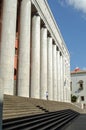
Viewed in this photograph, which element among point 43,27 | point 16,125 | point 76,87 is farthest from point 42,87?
point 76,87

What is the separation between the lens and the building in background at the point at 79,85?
89.6m

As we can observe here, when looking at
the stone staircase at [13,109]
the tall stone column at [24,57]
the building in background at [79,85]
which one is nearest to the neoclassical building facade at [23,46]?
the tall stone column at [24,57]

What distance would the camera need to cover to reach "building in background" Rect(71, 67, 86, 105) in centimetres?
8962

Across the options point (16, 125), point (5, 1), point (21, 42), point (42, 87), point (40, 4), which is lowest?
point (16, 125)

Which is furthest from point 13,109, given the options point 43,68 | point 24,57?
point 43,68

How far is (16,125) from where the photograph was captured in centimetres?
1179

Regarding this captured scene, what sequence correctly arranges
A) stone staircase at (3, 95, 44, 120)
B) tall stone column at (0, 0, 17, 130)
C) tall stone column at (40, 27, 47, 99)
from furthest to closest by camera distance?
1. tall stone column at (40, 27, 47, 99)
2. tall stone column at (0, 0, 17, 130)
3. stone staircase at (3, 95, 44, 120)

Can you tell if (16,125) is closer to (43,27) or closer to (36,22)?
(36,22)

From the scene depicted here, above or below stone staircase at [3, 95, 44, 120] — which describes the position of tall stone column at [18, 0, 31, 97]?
above

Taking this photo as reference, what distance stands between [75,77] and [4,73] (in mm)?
73113

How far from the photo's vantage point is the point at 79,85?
299ft

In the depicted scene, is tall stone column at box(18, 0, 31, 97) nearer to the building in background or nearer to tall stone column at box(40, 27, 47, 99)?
tall stone column at box(40, 27, 47, 99)

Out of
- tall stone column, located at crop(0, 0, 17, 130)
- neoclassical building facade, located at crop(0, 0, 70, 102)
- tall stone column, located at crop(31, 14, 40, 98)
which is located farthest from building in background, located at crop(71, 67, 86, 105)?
tall stone column, located at crop(0, 0, 17, 130)

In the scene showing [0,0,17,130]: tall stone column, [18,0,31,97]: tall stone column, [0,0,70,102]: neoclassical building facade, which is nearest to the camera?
[0,0,17,130]: tall stone column
